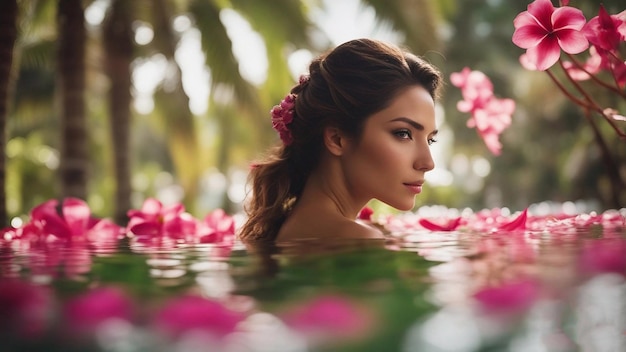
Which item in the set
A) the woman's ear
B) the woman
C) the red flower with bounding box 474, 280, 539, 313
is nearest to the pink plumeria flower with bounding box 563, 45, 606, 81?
the woman

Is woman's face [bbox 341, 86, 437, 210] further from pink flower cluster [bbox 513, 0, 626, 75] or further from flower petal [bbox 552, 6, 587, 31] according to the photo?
flower petal [bbox 552, 6, 587, 31]

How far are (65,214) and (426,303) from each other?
1.98 metres

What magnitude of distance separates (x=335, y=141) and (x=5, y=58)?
3.38 meters

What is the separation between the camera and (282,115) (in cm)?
246

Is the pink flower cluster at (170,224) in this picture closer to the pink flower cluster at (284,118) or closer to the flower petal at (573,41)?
the pink flower cluster at (284,118)

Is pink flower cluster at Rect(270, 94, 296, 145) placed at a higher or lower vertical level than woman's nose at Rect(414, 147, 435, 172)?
higher

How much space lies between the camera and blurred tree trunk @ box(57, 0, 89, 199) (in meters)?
7.26

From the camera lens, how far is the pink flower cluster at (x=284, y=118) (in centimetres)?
245

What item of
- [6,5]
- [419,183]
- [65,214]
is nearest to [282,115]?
[419,183]

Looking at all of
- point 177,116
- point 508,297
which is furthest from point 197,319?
point 177,116

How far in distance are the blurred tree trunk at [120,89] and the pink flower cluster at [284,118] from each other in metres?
6.86

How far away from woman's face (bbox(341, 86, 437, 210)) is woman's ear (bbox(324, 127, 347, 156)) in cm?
4

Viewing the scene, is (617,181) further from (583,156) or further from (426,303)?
(583,156)

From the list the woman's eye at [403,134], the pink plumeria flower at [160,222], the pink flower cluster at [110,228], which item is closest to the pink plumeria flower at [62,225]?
the pink flower cluster at [110,228]
